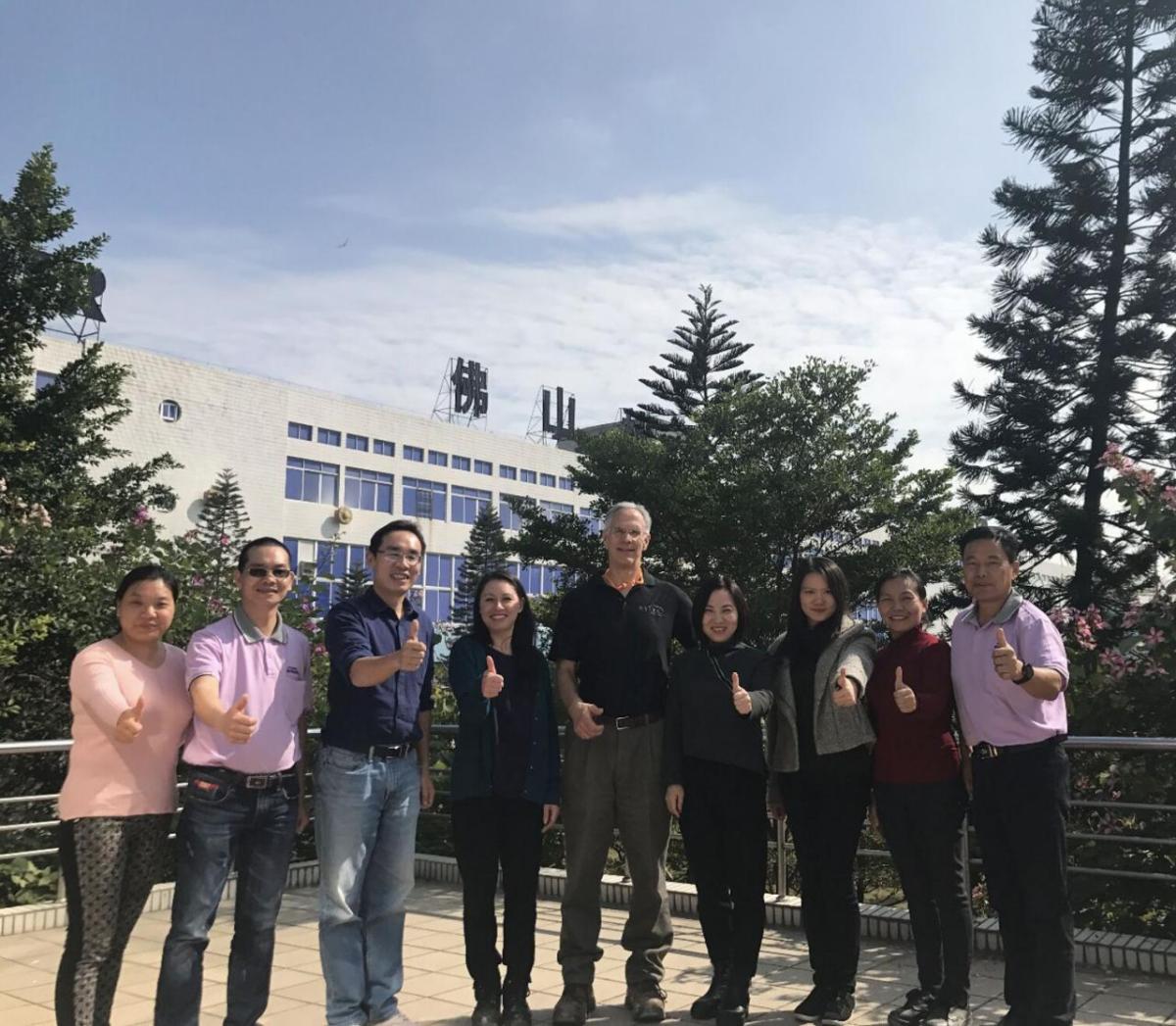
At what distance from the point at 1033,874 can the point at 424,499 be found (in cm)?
4638

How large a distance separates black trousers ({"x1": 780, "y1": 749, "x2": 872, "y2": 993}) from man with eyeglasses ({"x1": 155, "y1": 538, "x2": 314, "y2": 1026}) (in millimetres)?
1578

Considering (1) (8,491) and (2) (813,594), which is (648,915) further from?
(1) (8,491)

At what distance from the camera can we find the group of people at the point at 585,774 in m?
2.77

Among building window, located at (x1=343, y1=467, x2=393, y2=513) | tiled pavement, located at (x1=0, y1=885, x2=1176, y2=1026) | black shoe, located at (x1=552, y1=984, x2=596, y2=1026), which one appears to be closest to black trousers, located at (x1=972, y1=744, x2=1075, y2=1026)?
tiled pavement, located at (x1=0, y1=885, x2=1176, y2=1026)

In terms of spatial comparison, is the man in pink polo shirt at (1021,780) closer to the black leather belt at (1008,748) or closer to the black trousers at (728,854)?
the black leather belt at (1008,748)

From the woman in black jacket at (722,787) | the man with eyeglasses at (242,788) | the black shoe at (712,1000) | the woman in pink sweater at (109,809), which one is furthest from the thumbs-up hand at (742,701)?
the woman in pink sweater at (109,809)

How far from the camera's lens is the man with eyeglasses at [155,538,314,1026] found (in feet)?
9.03

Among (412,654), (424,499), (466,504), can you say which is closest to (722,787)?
(412,654)

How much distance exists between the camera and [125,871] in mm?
2729

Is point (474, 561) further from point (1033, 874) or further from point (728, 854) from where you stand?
point (1033, 874)

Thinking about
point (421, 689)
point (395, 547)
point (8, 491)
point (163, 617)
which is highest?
point (8, 491)

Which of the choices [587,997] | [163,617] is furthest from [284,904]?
[163,617]

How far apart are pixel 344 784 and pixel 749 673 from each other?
1319 mm

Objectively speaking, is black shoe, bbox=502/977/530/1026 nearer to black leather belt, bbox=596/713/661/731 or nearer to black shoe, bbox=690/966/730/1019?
black shoe, bbox=690/966/730/1019
